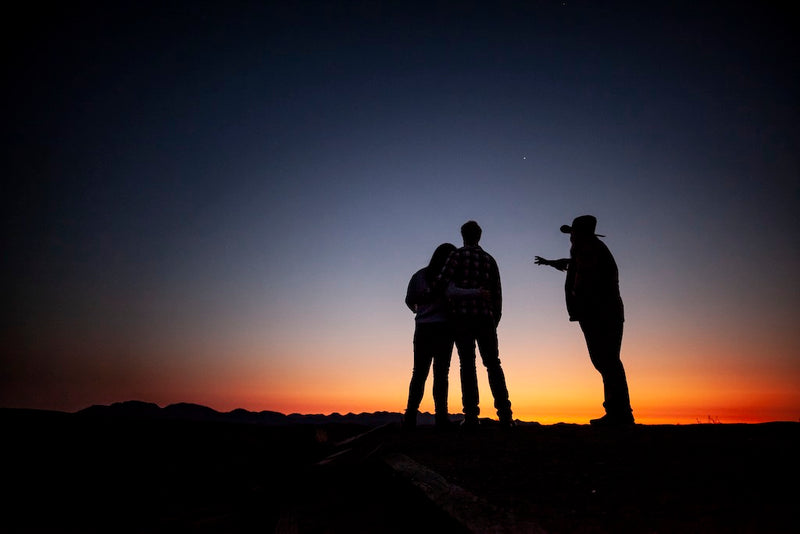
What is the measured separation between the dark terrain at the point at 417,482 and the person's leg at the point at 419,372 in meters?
0.31

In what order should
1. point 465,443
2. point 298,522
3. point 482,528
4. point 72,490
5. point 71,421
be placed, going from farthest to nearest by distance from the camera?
1. point 71,421
2. point 72,490
3. point 465,443
4. point 298,522
5. point 482,528

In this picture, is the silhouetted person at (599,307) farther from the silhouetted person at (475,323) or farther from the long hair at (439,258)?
the long hair at (439,258)

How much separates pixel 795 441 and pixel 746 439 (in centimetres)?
25

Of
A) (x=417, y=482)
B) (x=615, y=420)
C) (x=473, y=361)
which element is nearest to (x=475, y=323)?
(x=473, y=361)

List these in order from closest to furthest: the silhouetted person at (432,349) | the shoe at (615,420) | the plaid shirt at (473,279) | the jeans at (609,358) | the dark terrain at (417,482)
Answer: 1. the dark terrain at (417,482)
2. the shoe at (615,420)
3. the jeans at (609,358)
4. the plaid shirt at (473,279)
5. the silhouetted person at (432,349)

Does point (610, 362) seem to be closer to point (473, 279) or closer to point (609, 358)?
point (609, 358)

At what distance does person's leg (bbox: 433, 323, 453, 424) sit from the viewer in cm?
485

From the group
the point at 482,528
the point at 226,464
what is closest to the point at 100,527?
the point at 226,464

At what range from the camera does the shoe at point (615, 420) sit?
3996 millimetres

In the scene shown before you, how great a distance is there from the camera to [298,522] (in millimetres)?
2434

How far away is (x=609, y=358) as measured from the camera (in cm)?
423

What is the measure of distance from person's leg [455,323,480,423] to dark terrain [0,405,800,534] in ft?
1.20

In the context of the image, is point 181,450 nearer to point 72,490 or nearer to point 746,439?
point 72,490

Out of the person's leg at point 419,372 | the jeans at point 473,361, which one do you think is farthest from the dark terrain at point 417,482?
the jeans at point 473,361
